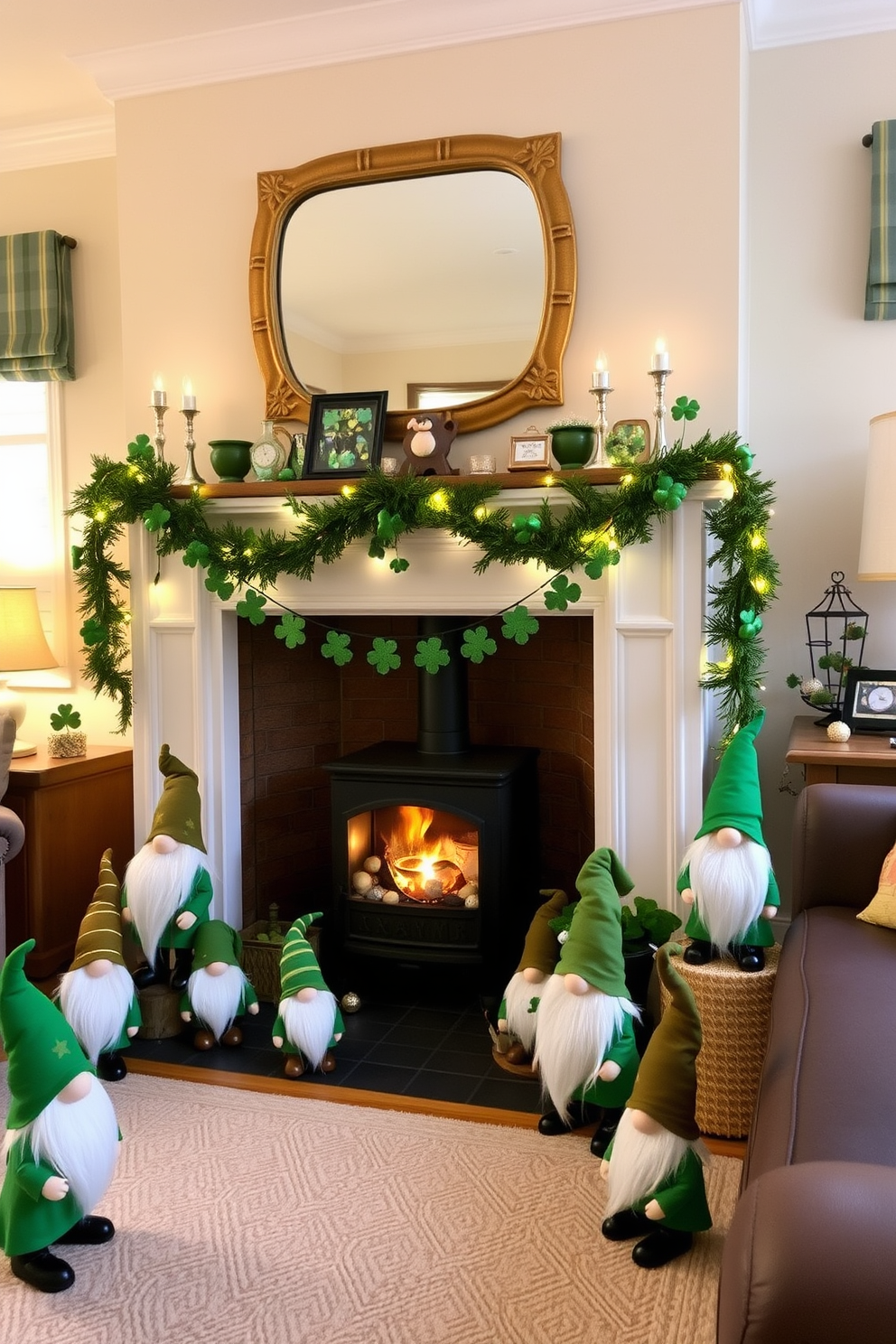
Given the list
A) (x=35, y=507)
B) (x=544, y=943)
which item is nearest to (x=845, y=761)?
(x=544, y=943)

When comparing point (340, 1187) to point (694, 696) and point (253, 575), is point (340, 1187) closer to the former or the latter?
point (694, 696)

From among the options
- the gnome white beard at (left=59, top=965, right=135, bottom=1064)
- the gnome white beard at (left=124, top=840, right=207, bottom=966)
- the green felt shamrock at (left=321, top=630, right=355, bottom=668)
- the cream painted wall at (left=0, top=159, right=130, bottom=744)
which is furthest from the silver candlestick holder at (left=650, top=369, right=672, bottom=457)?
the cream painted wall at (left=0, top=159, right=130, bottom=744)

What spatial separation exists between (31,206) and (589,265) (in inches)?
87.4

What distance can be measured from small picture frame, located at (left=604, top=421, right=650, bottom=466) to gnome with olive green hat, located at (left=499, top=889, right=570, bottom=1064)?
114 centimetres

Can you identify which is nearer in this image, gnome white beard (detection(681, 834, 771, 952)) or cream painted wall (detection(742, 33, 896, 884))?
gnome white beard (detection(681, 834, 771, 952))

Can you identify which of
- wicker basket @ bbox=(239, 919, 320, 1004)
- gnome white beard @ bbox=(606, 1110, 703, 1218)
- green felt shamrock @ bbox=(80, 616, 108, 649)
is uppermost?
green felt shamrock @ bbox=(80, 616, 108, 649)

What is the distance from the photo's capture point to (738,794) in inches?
93.4

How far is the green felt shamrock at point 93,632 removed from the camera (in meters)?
3.17

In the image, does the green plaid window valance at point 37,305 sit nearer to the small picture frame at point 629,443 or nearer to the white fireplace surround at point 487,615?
the white fireplace surround at point 487,615

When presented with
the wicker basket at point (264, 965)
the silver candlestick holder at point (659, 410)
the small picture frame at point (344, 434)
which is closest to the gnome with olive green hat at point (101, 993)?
the wicker basket at point (264, 965)

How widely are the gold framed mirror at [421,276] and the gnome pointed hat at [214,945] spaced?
4.79 feet

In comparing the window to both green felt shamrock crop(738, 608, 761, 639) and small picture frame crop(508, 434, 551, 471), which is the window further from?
green felt shamrock crop(738, 608, 761, 639)

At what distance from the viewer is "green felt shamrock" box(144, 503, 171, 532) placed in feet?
9.84

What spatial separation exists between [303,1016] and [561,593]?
48.9 inches
